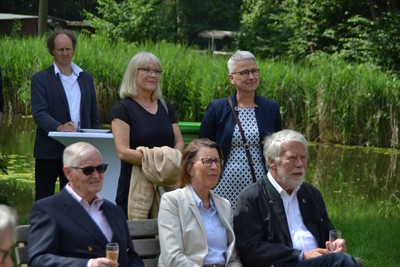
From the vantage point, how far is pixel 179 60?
73.9 feet

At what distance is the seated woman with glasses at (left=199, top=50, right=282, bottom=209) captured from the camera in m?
6.85

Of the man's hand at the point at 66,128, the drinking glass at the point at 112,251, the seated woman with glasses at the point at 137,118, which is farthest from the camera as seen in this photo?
the man's hand at the point at 66,128

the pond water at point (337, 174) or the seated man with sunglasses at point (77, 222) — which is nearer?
the seated man with sunglasses at point (77, 222)

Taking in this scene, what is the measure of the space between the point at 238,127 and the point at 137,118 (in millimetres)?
716

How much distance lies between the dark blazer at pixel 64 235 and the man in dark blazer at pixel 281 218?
33.8 inches

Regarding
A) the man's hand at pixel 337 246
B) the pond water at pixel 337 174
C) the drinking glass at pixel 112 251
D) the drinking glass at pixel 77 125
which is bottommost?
the pond water at pixel 337 174

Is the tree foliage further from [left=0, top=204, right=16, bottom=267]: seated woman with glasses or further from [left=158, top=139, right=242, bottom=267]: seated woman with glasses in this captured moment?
[left=0, top=204, right=16, bottom=267]: seated woman with glasses

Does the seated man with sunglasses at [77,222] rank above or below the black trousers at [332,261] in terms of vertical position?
above

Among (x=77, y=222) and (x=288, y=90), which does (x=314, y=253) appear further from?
(x=288, y=90)

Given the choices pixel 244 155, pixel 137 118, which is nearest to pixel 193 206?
pixel 137 118

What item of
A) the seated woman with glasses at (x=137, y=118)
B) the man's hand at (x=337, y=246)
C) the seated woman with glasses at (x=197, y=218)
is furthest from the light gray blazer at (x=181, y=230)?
the seated woman with glasses at (x=137, y=118)

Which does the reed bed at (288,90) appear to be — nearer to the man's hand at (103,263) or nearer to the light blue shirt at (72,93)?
the light blue shirt at (72,93)

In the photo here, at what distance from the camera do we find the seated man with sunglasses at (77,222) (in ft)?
16.6

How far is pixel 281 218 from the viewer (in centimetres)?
588
